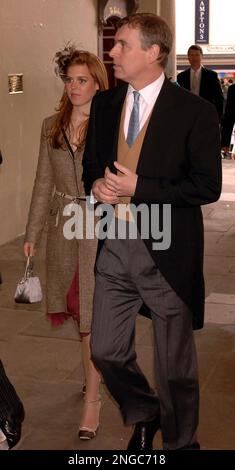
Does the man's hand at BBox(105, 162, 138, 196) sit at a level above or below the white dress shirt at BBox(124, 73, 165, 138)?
below

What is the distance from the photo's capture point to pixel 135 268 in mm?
3609

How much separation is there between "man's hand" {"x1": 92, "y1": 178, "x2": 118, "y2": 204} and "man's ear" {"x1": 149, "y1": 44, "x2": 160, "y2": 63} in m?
0.56

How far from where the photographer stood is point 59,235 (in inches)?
171

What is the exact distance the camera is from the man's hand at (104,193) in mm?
3527

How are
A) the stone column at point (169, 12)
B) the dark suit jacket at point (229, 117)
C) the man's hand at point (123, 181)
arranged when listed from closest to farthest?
the man's hand at point (123, 181) → the dark suit jacket at point (229, 117) → the stone column at point (169, 12)

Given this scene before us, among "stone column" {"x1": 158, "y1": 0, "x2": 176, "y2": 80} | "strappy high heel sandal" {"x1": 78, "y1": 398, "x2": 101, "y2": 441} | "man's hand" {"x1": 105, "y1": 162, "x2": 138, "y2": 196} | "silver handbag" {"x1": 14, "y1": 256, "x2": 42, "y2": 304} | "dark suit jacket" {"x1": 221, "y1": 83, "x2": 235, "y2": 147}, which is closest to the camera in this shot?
"man's hand" {"x1": 105, "y1": 162, "x2": 138, "y2": 196}

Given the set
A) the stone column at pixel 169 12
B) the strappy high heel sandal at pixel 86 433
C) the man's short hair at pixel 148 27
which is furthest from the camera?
the stone column at pixel 169 12

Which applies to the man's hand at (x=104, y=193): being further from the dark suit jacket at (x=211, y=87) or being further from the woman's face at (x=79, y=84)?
the dark suit jacket at (x=211, y=87)

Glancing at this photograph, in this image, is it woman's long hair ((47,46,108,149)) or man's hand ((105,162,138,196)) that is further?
woman's long hair ((47,46,108,149))

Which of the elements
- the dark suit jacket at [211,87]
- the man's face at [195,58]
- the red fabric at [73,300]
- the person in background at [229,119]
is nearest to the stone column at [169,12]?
the man's face at [195,58]

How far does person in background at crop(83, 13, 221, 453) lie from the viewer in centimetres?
351

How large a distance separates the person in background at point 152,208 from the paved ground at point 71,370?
499 millimetres

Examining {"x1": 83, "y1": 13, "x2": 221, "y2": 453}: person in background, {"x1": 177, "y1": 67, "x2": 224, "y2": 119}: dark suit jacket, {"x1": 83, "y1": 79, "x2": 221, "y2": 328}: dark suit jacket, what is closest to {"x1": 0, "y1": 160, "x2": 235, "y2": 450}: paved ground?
{"x1": 83, "y1": 13, "x2": 221, "y2": 453}: person in background

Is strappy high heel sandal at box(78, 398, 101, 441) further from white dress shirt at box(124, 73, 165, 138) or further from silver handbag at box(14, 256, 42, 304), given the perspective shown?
white dress shirt at box(124, 73, 165, 138)
